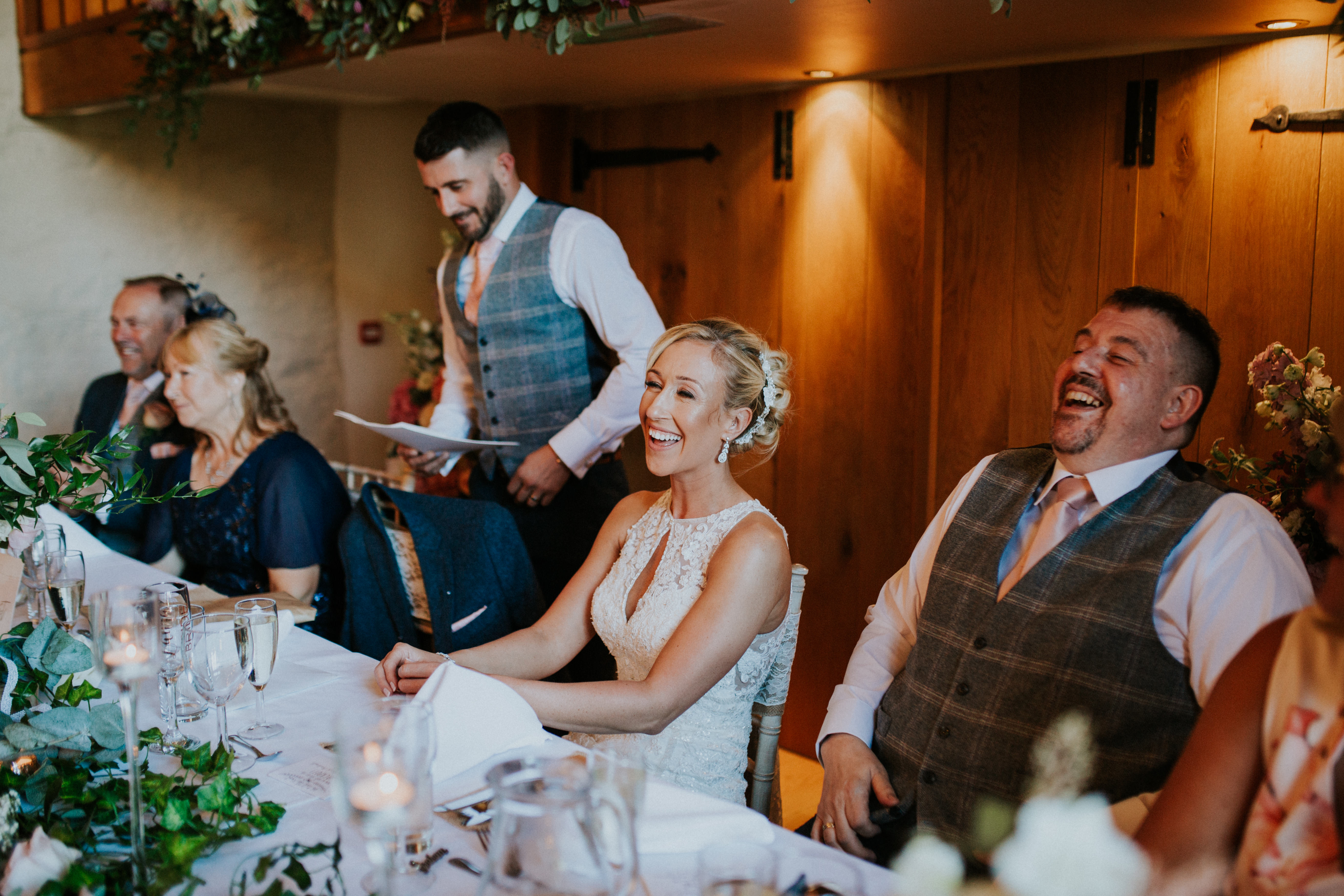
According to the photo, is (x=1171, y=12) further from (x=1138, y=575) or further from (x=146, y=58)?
(x=146, y=58)

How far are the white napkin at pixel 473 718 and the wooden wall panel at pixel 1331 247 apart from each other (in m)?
2.02

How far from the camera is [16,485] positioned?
1509 mm

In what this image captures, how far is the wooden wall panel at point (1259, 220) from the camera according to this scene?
2439 millimetres

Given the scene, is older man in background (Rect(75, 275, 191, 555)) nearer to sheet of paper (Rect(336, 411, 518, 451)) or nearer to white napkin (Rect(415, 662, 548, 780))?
sheet of paper (Rect(336, 411, 518, 451))

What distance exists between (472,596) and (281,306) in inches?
118

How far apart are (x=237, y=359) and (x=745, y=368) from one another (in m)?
1.56

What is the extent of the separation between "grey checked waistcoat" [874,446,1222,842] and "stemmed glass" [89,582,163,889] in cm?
111

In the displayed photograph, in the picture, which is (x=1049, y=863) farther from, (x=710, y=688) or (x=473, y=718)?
(x=710, y=688)

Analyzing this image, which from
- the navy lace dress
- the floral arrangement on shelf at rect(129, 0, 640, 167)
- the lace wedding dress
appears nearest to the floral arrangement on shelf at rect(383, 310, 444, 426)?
the floral arrangement on shelf at rect(129, 0, 640, 167)

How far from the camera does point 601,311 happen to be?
2.75 metres

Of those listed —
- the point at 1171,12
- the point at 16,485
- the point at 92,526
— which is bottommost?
the point at 92,526

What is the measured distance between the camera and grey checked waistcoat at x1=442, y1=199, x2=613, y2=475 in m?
2.80

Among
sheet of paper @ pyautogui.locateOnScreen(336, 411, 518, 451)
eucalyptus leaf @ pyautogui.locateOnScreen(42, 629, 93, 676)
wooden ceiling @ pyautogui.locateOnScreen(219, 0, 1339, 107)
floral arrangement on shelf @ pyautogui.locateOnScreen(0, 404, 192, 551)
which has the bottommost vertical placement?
eucalyptus leaf @ pyautogui.locateOnScreen(42, 629, 93, 676)

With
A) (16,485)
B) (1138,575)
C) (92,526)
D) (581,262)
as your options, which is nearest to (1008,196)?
(581,262)
